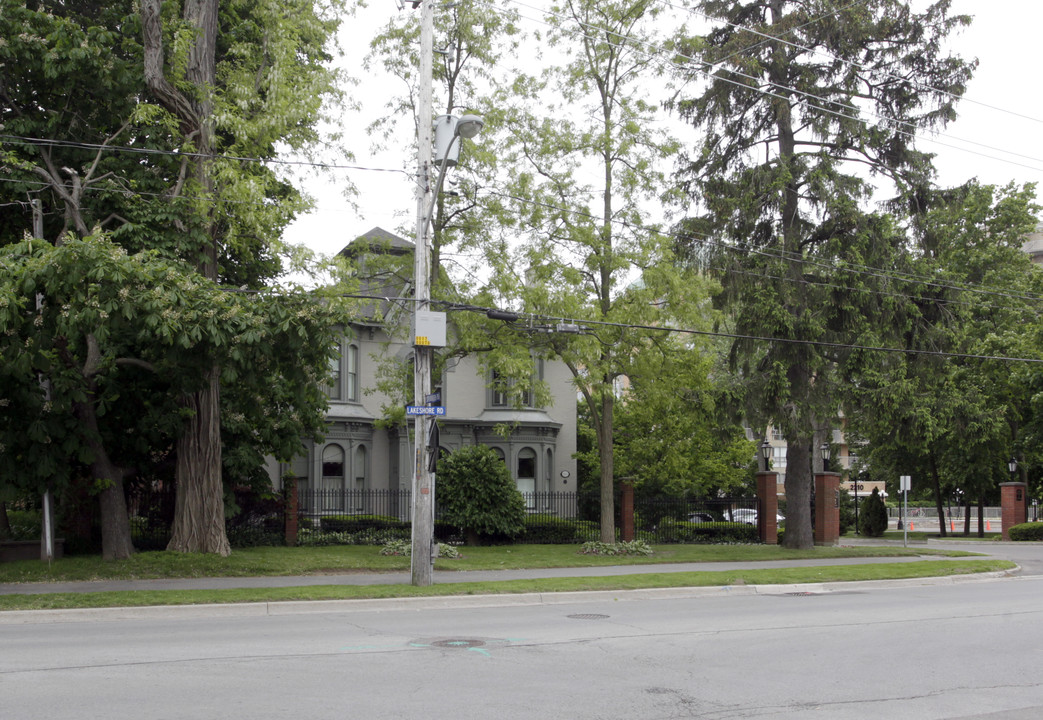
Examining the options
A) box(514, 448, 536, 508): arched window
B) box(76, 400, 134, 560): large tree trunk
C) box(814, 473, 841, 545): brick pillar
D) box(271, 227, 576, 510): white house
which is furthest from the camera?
box(514, 448, 536, 508): arched window

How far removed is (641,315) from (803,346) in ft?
19.4

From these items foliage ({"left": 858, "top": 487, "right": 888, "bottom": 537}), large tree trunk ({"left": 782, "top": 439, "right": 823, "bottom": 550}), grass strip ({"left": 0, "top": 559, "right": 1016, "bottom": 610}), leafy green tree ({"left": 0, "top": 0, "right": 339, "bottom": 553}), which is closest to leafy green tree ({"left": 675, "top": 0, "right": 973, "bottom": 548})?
large tree trunk ({"left": 782, "top": 439, "right": 823, "bottom": 550})

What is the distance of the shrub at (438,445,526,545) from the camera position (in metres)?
26.3

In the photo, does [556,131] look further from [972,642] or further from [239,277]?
[972,642]

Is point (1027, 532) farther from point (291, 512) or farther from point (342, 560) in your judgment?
point (342, 560)

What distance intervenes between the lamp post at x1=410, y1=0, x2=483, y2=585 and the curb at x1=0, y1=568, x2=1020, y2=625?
1.42 meters

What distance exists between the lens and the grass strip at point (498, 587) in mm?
13789

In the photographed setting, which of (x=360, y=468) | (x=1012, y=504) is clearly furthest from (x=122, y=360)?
(x=1012, y=504)

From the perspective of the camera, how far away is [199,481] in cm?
1964

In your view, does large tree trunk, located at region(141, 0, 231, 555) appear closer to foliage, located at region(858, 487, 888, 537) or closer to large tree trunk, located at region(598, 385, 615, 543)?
large tree trunk, located at region(598, 385, 615, 543)

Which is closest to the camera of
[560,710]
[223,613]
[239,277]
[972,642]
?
[560,710]

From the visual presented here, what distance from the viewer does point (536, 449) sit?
3756cm


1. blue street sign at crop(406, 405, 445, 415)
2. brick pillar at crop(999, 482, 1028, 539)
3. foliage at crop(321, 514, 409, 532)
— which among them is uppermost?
blue street sign at crop(406, 405, 445, 415)

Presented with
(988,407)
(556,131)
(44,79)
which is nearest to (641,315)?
(556,131)
